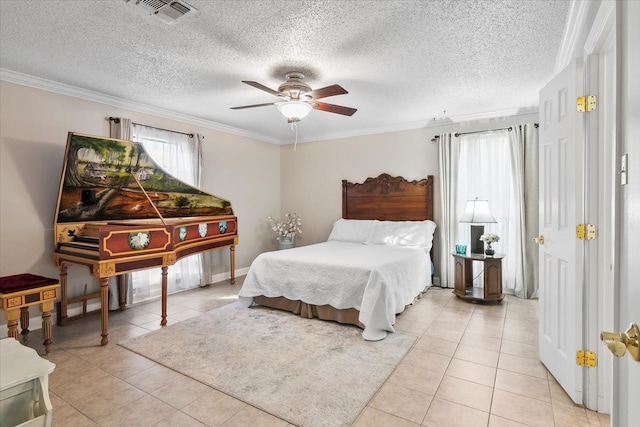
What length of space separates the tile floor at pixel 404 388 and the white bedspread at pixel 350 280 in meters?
0.43

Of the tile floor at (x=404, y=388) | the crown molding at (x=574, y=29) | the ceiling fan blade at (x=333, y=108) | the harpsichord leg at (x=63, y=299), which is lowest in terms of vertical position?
the tile floor at (x=404, y=388)

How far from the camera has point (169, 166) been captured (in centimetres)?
459

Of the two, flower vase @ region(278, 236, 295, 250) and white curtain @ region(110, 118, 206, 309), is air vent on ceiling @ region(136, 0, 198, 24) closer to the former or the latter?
white curtain @ region(110, 118, 206, 309)

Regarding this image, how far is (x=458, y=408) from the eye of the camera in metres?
2.02

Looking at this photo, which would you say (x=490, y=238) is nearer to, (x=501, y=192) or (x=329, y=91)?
(x=501, y=192)

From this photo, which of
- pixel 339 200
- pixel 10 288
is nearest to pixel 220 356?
pixel 10 288

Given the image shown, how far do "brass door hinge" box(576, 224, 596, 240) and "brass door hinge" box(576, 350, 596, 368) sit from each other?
71 cm

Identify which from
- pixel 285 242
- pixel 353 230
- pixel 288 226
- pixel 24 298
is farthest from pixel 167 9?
pixel 288 226

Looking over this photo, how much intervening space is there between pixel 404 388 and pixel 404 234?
9.20 ft

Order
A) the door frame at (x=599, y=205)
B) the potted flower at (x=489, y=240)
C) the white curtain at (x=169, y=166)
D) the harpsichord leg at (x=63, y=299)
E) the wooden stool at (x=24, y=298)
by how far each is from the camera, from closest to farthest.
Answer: the door frame at (x=599, y=205)
the wooden stool at (x=24, y=298)
the harpsichord leg at (x=63, y=299)
the white curtain at (x=169, y=166)
the potted flower at (x=489, y=240)

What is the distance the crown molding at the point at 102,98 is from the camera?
3.19m

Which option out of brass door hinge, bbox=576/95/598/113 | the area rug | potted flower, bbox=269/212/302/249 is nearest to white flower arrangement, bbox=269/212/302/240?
potted flower, bbox=269/212/302/249

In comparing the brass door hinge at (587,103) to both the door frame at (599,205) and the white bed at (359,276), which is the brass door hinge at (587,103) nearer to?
the door frame at (599,205)

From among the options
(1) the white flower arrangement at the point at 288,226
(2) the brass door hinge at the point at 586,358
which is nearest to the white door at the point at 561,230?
(2) the brass door hinge at the point at 586,358
